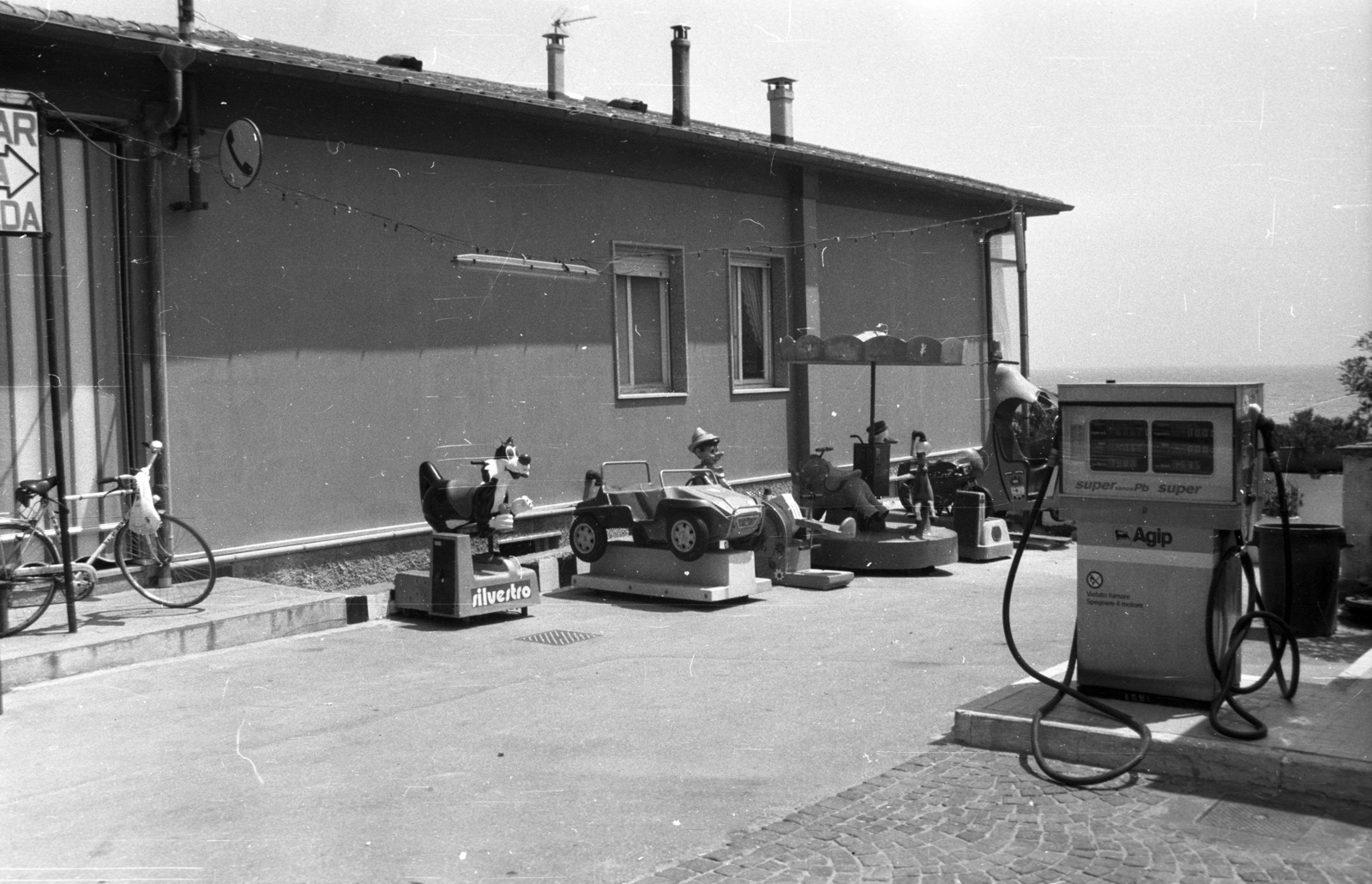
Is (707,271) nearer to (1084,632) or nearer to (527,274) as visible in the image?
(527,274)

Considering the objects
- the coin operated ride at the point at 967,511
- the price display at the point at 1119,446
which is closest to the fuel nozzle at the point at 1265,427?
the price display at the point at 1119,446

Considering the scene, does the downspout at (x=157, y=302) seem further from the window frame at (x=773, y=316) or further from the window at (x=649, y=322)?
the window frame at (x=773, y=316)

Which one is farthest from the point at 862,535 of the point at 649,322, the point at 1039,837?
the point at 1039,837

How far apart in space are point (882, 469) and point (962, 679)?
589 centimetres

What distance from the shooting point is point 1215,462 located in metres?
6.49

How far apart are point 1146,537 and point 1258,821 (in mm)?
1639

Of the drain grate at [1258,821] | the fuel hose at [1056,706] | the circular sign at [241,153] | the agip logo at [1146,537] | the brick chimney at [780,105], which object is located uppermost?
the brick chimney at [780,105]

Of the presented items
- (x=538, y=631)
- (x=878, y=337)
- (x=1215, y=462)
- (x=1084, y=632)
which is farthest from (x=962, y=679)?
(x=878, y=337)

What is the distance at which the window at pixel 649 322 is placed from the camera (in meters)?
14.7

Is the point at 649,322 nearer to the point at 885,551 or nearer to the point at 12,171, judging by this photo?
the point at 885,551

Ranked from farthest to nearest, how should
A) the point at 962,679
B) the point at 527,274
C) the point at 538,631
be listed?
1. the point at 527,274
2. the point at 538,631
3. the point at 962,679

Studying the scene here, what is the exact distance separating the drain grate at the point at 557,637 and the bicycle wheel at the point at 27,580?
3399 millimetres

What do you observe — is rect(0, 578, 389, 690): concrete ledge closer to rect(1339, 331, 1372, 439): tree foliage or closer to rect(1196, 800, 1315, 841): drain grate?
rect(1196, 800, 1315, 841): drain grate

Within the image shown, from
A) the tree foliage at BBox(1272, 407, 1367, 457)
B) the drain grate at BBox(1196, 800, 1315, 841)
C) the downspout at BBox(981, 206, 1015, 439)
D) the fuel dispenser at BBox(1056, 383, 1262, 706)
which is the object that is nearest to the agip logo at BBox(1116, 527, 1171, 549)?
the fuel dispenser at BBox(1056, 383, 1262, 706)
